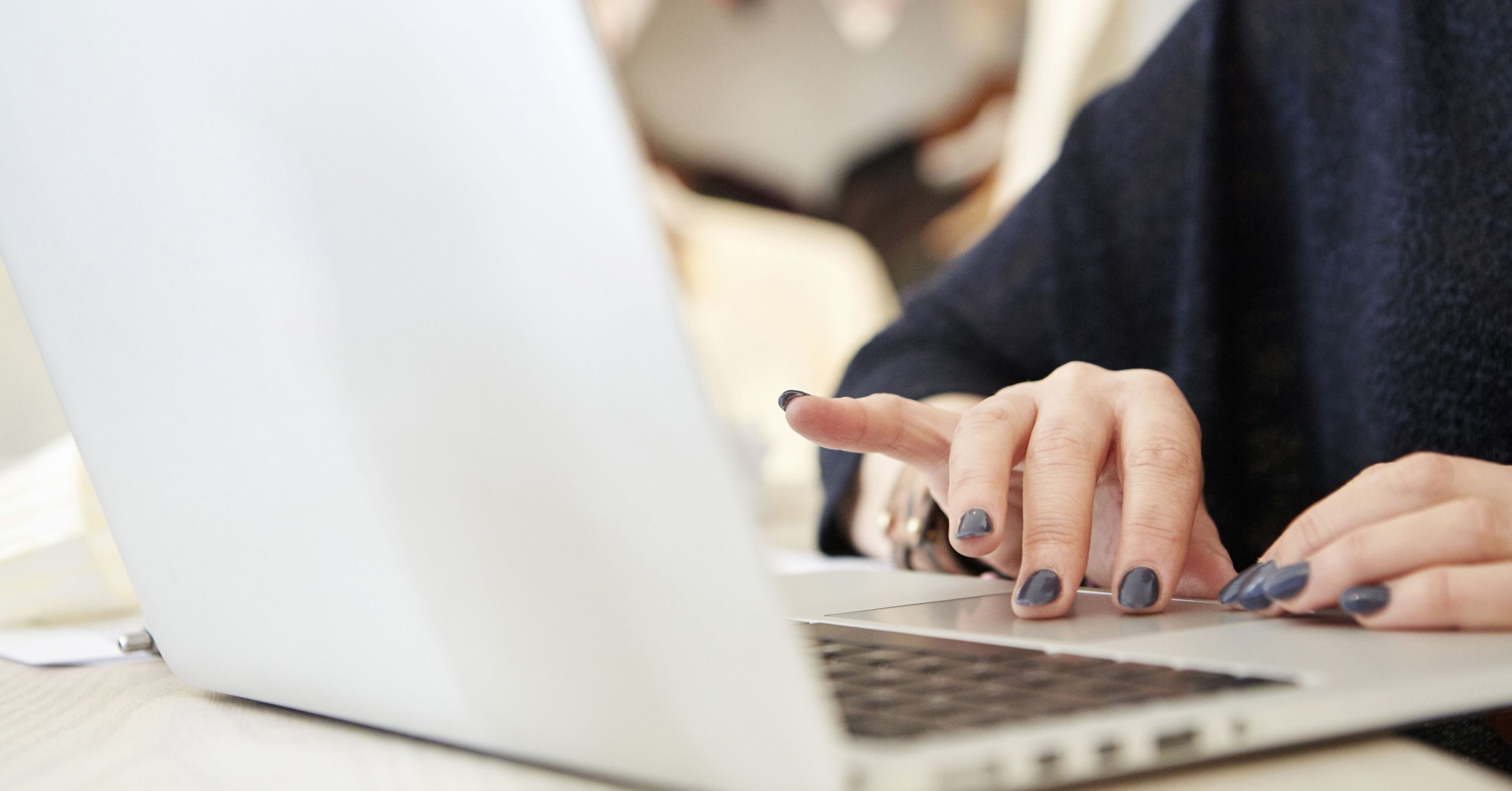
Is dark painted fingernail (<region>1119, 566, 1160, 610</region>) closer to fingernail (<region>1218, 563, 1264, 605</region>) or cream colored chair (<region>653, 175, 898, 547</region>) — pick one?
fingernail (<region>1218, 563, 1264, 605</region>)

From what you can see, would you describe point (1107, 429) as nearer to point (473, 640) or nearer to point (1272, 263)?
point (473, 640)

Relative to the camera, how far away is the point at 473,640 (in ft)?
0.65

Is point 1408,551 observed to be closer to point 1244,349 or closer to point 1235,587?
point 1235,587

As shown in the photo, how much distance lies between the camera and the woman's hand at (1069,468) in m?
0.32

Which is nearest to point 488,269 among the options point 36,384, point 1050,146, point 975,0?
point 36,384

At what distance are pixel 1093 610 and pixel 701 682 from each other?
0.21m

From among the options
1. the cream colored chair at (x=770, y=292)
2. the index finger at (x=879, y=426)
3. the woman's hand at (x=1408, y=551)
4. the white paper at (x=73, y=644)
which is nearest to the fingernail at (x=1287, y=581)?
the woman's hand at (x=1408, y=551)

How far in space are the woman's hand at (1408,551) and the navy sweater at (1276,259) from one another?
228 millimetres

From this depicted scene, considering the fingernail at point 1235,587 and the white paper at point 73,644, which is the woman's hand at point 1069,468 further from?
the white paper at point 73,644

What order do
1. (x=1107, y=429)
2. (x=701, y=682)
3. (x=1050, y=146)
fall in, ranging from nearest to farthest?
(x=701, y=682) → (x=1107, y=429) → (x=1050, y=146)

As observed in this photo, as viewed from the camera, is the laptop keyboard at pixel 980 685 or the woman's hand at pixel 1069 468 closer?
the laptop keyboard at pixel 980 685

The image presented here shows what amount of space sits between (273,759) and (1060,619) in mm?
234

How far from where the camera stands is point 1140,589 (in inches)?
12.2

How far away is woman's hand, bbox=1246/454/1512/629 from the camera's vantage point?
0.84ft
